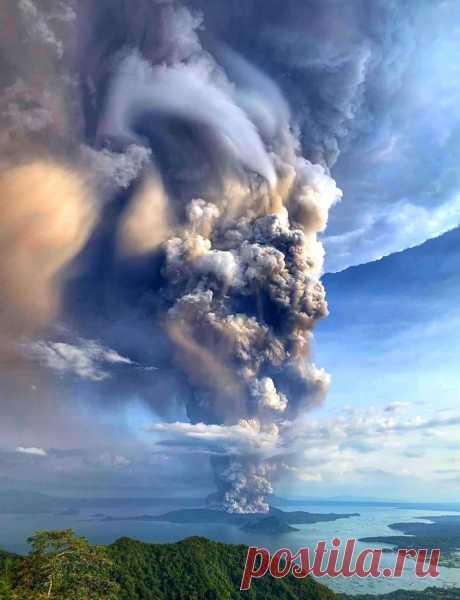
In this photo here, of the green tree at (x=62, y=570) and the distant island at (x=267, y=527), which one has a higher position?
the green tree at (x=62, y=570)

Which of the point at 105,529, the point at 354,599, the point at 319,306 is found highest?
the point at 319,306

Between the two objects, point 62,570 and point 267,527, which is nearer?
point 62,570

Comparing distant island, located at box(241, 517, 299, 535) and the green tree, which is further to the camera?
distant island, located at box(241, 517, 299, 535)

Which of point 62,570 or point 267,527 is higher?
point 62,570

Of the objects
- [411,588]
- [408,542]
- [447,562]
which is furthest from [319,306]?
[408,542]

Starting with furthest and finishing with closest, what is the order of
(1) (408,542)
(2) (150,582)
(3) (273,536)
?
1. (3) (273,536)
2. (1) (408,542)
3. (2) (150,582)

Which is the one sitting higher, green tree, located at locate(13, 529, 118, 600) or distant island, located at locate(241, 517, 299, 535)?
green tree, located at locate(13, 529, 118, 600)

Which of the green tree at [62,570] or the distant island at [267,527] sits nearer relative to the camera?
the green tree at [62,570]

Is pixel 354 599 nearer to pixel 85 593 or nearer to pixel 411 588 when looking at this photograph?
pixel 411 588
